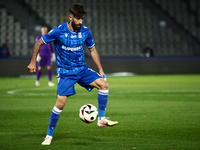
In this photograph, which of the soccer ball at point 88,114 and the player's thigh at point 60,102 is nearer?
the player's thigh at point 60,102

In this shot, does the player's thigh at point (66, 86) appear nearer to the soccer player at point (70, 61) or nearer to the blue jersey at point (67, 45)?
the soccer player at point (70, 61)

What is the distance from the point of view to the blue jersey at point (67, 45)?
5305mm

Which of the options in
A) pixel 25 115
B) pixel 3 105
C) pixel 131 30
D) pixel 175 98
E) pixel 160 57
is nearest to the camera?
pixel 25 115

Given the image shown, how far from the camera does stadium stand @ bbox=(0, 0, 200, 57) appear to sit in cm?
2394

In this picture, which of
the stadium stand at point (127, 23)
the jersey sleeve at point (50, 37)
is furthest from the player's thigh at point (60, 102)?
the stadium stand at point (127, 23)

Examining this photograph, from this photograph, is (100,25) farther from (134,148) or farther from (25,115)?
(134,148)

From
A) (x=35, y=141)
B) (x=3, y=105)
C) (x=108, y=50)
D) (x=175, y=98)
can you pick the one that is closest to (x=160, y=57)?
(x=108, y=50)

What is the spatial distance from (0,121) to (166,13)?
905 inches

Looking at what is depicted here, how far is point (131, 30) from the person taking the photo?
2608 centimetres

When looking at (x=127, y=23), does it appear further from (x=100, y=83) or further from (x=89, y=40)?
(x=100, y=83)

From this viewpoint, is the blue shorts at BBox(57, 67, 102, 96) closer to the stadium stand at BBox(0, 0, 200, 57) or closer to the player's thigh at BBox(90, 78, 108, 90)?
the player's thigh at BBox(90, 78, 108, 90)

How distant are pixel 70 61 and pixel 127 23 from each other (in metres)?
21.5

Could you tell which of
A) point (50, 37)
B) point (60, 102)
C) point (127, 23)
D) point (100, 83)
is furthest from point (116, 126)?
point (127, 23)

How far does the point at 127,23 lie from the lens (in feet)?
86.9
